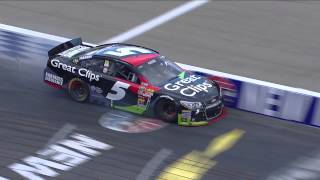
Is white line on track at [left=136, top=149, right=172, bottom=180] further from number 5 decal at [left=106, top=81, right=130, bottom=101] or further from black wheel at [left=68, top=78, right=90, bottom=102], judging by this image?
black wheel at [left=68, top=78, right=90, bottom=102]

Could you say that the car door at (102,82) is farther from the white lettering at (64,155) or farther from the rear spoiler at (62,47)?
the white lettering at (64,155)

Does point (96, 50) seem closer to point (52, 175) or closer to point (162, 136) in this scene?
point (162, 136)

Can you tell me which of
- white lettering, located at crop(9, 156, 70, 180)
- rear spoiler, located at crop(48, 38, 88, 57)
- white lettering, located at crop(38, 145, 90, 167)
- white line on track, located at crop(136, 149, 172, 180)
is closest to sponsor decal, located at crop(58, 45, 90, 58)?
rear spoiler, located at crop(48, 38, 88, 57)

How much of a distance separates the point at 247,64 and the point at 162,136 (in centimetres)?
625

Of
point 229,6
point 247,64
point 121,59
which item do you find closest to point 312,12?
point 229,6

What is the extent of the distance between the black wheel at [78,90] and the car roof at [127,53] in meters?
0.74

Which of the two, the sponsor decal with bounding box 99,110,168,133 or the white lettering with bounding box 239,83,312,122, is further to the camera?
the white lettering with bounding box 239,83,312,122

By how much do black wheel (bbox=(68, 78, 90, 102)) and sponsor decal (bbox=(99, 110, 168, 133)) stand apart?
0.85 m

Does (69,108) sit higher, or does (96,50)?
(96,50)

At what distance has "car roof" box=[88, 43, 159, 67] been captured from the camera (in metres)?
14.0

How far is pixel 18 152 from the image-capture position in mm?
11984

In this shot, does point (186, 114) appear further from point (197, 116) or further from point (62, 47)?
point (62, 47)

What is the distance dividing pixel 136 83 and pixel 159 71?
670 mm

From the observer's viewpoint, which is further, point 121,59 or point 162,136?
point 121,59
